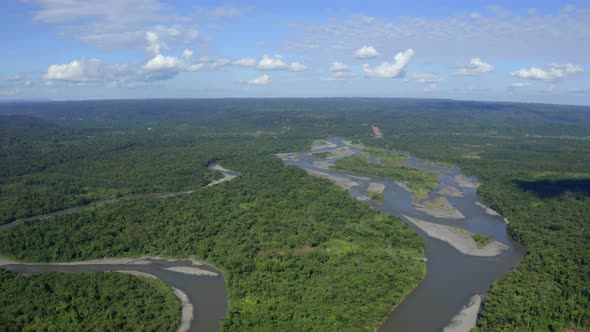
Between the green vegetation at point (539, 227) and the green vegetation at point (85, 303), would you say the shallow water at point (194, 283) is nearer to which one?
the green vegetation at point (85, 303)

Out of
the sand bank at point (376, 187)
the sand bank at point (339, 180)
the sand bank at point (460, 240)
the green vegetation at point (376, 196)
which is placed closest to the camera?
the sand bank at point (460, 240)

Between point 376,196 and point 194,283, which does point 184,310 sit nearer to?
point 194,283

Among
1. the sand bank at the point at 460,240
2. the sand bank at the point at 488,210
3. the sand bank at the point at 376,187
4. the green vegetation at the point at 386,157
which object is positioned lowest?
the sand bank at the point at 460,240

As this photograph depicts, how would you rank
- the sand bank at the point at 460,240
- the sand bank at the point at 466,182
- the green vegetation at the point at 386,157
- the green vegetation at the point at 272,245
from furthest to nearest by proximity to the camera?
the green vegetation at the point at 386,157 → the sand bank at the point at 466,182 → the sand bank at the point at 460,240 → the green vegetation at the point at 272,245

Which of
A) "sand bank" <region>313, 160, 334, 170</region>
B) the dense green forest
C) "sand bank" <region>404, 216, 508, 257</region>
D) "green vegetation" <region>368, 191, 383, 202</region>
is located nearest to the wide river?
"sand bank" <region>404, 216, 508, 257</region>

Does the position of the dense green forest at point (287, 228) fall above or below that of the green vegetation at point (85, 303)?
above

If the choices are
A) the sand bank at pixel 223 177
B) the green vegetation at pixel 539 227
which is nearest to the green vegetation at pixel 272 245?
the green vegetation at pixel 539 227

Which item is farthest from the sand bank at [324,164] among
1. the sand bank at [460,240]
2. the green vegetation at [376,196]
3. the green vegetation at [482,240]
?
the green vegetation at [482,240]

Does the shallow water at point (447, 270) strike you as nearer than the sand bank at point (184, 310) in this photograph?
No

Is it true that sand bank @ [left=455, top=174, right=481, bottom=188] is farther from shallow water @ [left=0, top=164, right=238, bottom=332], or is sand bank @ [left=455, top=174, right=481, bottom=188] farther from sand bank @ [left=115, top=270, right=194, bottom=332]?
sand bank @ [left=115, top=270, right=194, bottom=332]
